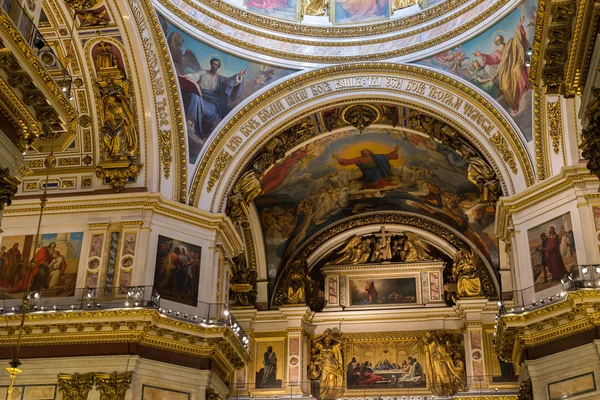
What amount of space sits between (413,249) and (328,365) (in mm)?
4526

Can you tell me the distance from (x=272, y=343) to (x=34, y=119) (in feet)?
47.5

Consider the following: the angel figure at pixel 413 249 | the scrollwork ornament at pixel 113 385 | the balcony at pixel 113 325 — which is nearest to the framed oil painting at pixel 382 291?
the angel figure at pixel 413 249

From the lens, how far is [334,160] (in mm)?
22359

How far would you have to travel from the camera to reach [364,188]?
23.9 meters

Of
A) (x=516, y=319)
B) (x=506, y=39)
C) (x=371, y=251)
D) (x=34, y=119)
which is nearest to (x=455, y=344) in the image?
(x=371, y=251)

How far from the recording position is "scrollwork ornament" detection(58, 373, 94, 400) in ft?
49.9

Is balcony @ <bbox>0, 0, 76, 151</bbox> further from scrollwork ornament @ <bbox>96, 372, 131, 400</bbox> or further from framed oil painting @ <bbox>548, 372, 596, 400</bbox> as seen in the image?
framed oil painting @ <bbox>548, 372, 596, 400</bbox>

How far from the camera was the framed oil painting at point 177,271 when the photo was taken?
16.9 meters

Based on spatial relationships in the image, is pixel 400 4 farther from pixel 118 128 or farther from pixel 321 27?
pixel 118 128

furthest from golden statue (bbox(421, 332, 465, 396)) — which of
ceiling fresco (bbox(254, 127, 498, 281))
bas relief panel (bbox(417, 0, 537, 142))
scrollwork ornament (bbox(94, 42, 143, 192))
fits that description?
scrollwork ornament (bbox(94, 42, 143, 192))

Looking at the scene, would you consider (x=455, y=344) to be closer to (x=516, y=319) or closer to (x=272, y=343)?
(x=272, y=343)

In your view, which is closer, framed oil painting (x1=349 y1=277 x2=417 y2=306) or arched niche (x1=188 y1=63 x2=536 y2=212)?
arched niche (x1=188 y1=63 x2=536 y2=212)

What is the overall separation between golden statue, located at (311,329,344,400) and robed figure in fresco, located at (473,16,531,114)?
356 inches

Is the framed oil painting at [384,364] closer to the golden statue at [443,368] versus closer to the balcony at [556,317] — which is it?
the golden statue at [443,368]
